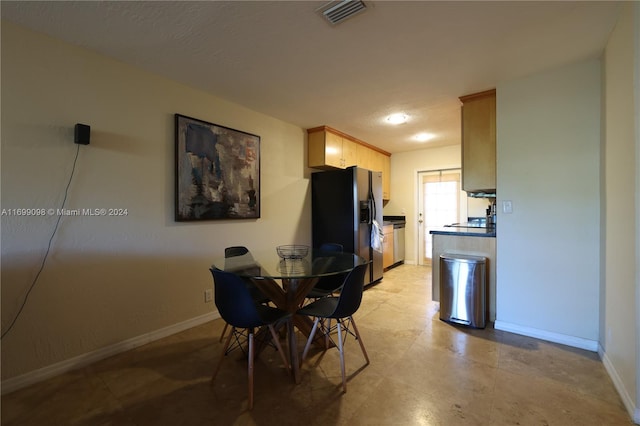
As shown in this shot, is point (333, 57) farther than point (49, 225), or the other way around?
point (333, 57)

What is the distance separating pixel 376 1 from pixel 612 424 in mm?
2640

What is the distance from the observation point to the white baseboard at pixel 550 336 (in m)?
2.25

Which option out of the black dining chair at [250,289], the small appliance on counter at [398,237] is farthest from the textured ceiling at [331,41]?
the small appliance on counter at [398,237]

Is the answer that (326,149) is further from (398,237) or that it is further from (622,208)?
(622,208)

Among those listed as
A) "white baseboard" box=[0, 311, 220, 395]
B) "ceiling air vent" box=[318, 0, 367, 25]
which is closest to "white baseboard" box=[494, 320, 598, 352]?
"ceiling air vent" box=[318, 0, 367, 25]

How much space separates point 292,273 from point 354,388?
83 centimetres

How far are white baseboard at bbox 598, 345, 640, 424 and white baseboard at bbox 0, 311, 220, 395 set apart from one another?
10.5 ft

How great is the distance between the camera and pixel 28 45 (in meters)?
1.86

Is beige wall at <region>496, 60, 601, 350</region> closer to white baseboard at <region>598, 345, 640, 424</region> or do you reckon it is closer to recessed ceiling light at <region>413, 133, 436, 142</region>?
white baseboard at <region>598, 345, 640, 424</region>

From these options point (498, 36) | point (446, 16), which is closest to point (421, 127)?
point (498, 36)

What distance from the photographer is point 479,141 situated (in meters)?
2.89

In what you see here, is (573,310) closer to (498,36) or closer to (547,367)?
(547,367)

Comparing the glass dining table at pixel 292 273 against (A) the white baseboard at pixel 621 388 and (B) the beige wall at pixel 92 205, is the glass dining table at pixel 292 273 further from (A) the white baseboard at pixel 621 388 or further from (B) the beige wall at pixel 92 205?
(A) the white baseboard at pixel 621 388

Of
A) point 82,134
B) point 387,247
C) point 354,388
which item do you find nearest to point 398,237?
point 387,247
